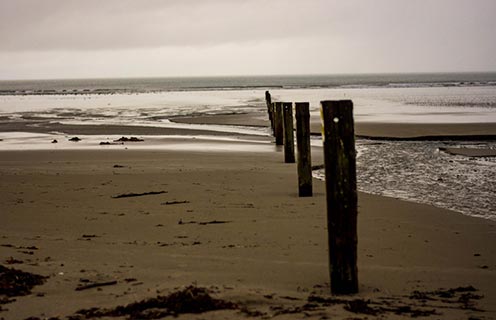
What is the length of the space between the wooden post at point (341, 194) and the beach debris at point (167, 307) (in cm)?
105

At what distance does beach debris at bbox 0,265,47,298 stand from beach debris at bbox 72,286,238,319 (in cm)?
80

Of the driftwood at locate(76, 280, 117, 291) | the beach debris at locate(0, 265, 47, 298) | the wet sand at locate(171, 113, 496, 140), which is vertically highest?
the beach debris at locate(0, 265, 47, 298)

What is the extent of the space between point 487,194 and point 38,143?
1518 cm

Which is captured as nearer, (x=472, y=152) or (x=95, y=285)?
(x=95, y=285)

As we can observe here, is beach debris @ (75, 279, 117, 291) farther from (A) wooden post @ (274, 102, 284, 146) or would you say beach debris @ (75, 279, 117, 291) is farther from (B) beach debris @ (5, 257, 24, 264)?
(A) wooden post @ (274, 102, 284, 146)

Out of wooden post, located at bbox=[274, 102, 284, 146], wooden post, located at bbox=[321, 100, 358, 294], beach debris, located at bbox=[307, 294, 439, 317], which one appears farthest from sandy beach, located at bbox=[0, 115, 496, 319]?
wooden post, located at bbox=[274, 102, 284, 146]

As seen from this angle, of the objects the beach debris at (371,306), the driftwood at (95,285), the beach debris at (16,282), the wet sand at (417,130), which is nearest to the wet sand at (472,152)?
the wet sand at (417,130)

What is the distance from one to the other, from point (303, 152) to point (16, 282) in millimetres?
6914

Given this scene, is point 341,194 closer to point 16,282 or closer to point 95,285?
point 95,285

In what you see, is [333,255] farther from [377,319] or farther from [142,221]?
[142,221]

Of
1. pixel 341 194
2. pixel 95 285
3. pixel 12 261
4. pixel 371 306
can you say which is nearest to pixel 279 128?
pixel 12 261

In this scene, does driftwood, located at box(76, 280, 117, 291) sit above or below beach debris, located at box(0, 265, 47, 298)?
below

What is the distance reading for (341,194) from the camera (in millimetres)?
5535

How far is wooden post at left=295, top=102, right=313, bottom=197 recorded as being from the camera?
11.1 meters
